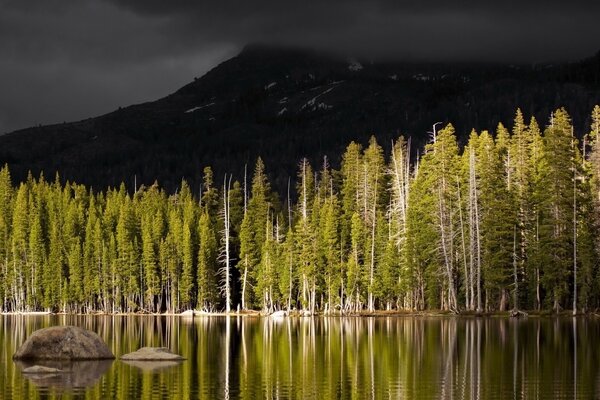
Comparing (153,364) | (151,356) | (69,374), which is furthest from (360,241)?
(69,374)

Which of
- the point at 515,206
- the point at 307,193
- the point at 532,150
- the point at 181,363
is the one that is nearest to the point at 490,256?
the point at 515,206

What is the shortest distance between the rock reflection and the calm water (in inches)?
2.0

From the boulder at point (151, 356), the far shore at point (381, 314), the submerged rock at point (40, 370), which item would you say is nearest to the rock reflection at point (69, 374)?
the submerged rock at point (40, 370)

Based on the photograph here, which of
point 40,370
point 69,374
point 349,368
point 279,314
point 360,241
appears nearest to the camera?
point 69,374

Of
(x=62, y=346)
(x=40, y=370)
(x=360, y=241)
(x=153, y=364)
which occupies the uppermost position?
(x=360, y=241)

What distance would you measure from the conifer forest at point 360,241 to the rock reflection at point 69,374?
53290 mm

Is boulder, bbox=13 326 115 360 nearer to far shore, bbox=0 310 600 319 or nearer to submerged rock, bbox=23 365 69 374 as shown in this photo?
submerged rock, bbox=23 365 69 374

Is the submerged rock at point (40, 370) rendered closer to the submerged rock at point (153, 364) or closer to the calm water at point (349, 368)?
the calm water at point (349, 368)

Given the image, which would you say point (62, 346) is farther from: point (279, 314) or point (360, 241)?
point (360, 241)

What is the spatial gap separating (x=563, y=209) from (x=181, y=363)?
55.8 m

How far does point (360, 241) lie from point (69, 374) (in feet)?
231

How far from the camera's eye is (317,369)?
43.2m

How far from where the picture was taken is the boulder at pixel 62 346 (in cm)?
4675

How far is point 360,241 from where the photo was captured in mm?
109500
